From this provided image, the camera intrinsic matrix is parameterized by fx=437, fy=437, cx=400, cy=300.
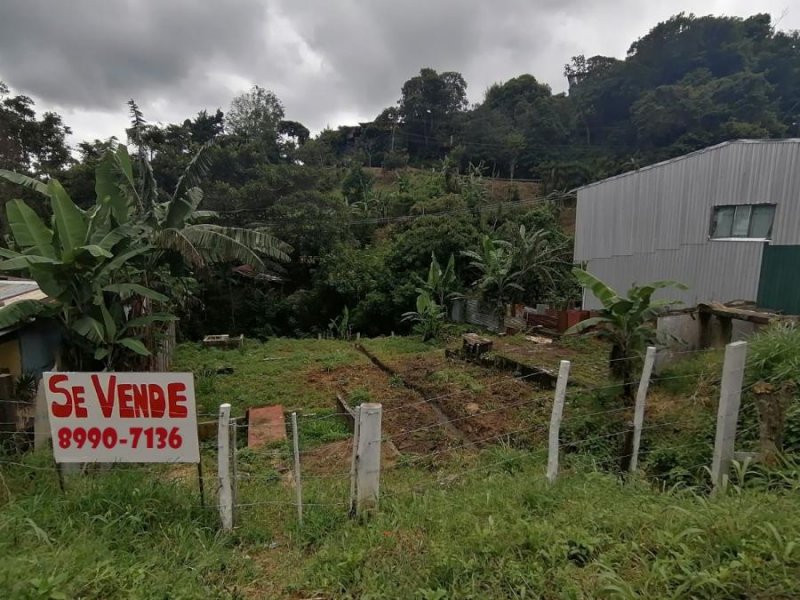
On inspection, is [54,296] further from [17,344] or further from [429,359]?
[429,359]

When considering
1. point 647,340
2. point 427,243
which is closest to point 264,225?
point 427,243

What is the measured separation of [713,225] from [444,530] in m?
9.91

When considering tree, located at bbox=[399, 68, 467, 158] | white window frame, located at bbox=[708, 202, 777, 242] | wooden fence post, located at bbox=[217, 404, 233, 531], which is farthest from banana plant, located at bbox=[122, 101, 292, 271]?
tree, located at bbox=[399, 68, 467, 158]

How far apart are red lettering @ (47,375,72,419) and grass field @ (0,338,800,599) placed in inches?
24.1

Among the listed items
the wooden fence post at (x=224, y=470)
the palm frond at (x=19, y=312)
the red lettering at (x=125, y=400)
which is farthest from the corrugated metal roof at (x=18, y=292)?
the wooden fence post at (x=224, y=470)

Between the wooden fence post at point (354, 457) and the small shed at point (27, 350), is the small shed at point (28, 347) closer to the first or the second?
the small shed at point (27, 350)

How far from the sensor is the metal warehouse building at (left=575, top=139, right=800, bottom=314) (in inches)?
322

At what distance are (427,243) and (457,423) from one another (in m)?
12.4

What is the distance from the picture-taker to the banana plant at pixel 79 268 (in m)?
5.25

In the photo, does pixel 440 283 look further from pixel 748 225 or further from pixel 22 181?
pixel 22 181

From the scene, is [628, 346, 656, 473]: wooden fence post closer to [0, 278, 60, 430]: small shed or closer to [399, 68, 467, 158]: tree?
[0, 278, 60, 430]: small shed

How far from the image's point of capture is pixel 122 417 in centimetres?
290

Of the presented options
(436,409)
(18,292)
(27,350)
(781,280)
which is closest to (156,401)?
(27,350)

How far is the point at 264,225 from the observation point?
18.6m
